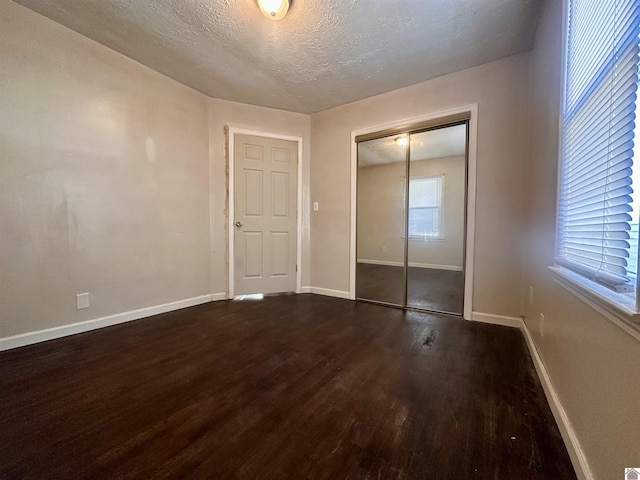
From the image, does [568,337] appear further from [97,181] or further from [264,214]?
[97,181]

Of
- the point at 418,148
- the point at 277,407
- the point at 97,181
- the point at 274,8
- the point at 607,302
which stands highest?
the point at 274,8

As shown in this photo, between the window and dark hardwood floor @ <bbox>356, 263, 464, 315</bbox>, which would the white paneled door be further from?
the window

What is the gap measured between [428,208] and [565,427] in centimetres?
309

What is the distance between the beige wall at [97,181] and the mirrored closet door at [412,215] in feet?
6.24

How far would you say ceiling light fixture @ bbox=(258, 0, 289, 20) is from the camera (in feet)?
5.63

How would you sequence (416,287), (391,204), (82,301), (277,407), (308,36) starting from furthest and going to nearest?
(416,287) < (391,204) < (82,301) < (308,36) < (277,407)

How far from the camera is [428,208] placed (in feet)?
12.6

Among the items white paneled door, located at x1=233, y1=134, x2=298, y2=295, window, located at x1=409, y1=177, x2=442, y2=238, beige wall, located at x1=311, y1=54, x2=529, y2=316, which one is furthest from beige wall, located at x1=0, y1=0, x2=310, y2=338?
window, located at x1=409, y1=177, x2=442, y2=238

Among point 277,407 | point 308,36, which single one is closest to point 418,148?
point 308,36

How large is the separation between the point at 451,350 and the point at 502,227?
51.0 inches

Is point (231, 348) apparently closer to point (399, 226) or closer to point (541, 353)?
point (541, 353)

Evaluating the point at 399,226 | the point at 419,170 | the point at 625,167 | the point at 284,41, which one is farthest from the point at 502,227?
the point at 284,41

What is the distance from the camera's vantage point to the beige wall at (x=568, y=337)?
699mm

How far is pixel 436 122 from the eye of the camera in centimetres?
271
